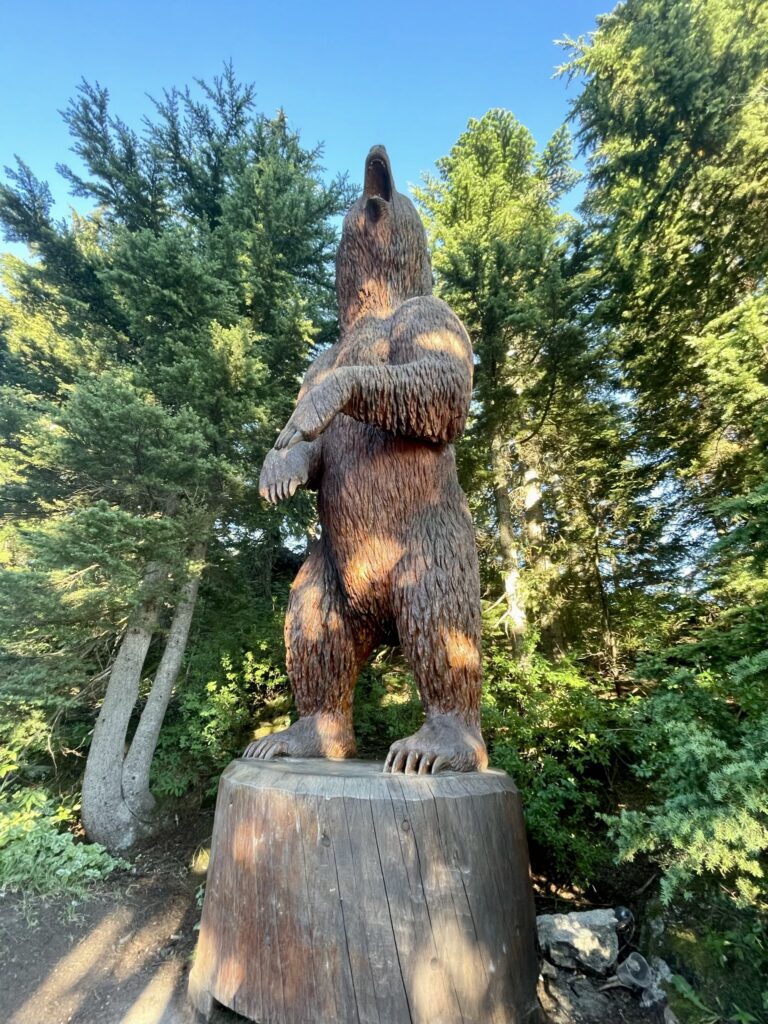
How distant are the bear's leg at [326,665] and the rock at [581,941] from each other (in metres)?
1.32

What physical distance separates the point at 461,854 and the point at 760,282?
19.5 feet

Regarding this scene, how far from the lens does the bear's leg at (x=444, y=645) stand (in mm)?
1798

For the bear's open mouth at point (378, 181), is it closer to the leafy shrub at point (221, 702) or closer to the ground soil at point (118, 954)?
the ground soil at point (118, 954)

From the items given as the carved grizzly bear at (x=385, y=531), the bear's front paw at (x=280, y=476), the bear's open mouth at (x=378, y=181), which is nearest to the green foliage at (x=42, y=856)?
the carved grizzly bear at (x=385, y=531)

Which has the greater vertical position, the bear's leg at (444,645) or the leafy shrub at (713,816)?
the bear's leg at (444,645)

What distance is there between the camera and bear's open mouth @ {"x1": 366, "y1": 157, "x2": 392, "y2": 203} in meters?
2.29

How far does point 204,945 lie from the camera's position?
4.82ft

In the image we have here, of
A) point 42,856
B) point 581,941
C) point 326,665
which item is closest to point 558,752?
point 581,941

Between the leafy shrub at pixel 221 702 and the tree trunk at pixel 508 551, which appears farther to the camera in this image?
the tree trunk at pixel 508 551

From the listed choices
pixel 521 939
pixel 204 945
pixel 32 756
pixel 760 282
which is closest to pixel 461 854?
pixel 521 939

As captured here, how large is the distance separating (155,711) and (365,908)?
13.5 feet

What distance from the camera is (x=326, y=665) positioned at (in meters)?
2.05

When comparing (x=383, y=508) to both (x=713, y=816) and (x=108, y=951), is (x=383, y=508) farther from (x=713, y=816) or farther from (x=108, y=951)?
(x=108, y=951)

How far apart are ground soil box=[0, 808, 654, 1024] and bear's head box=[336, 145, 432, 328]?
105 inches
